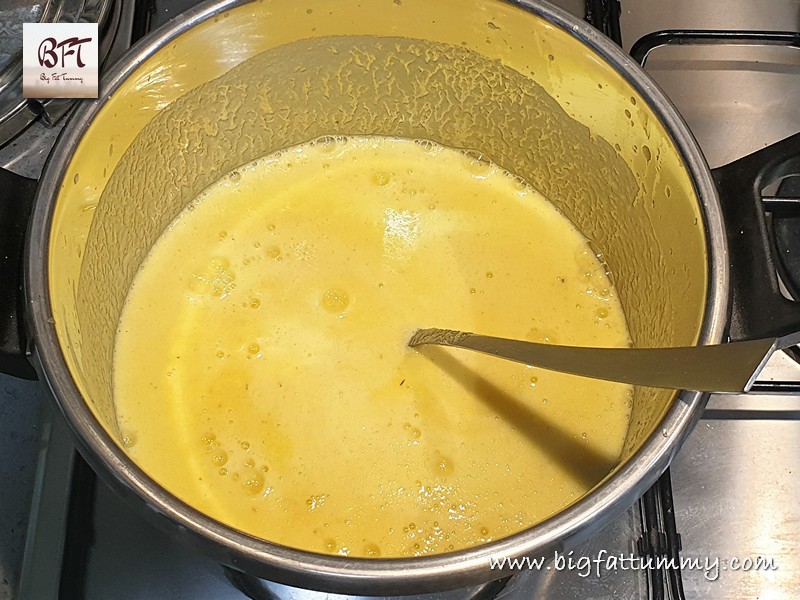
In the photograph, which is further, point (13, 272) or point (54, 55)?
point (54, 55)

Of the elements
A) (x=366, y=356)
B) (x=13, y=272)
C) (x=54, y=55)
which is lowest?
(x=366, y=356)

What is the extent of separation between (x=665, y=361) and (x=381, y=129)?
514 mm

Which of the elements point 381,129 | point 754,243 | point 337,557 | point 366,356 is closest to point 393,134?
point 381,129

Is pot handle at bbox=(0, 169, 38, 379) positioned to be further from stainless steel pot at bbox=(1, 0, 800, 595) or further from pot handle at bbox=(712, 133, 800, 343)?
pot handle at bbox=(712, 133, 800, 343)

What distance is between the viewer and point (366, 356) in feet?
2.67

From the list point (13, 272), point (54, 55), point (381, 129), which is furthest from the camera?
point (381, 129)

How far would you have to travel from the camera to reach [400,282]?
2.85 ft

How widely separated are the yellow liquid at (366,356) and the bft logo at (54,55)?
20 cm

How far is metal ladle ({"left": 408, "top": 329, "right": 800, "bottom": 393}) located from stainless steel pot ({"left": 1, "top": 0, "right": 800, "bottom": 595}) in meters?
0.04

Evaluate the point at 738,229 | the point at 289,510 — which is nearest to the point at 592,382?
the point at 738,229

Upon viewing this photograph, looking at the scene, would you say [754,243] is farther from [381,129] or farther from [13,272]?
[13,272]

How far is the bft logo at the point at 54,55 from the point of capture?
770 mm

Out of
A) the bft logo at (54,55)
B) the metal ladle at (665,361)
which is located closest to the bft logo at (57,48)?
the bft logo at (54,55)

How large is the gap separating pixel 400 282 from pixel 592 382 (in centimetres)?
23
